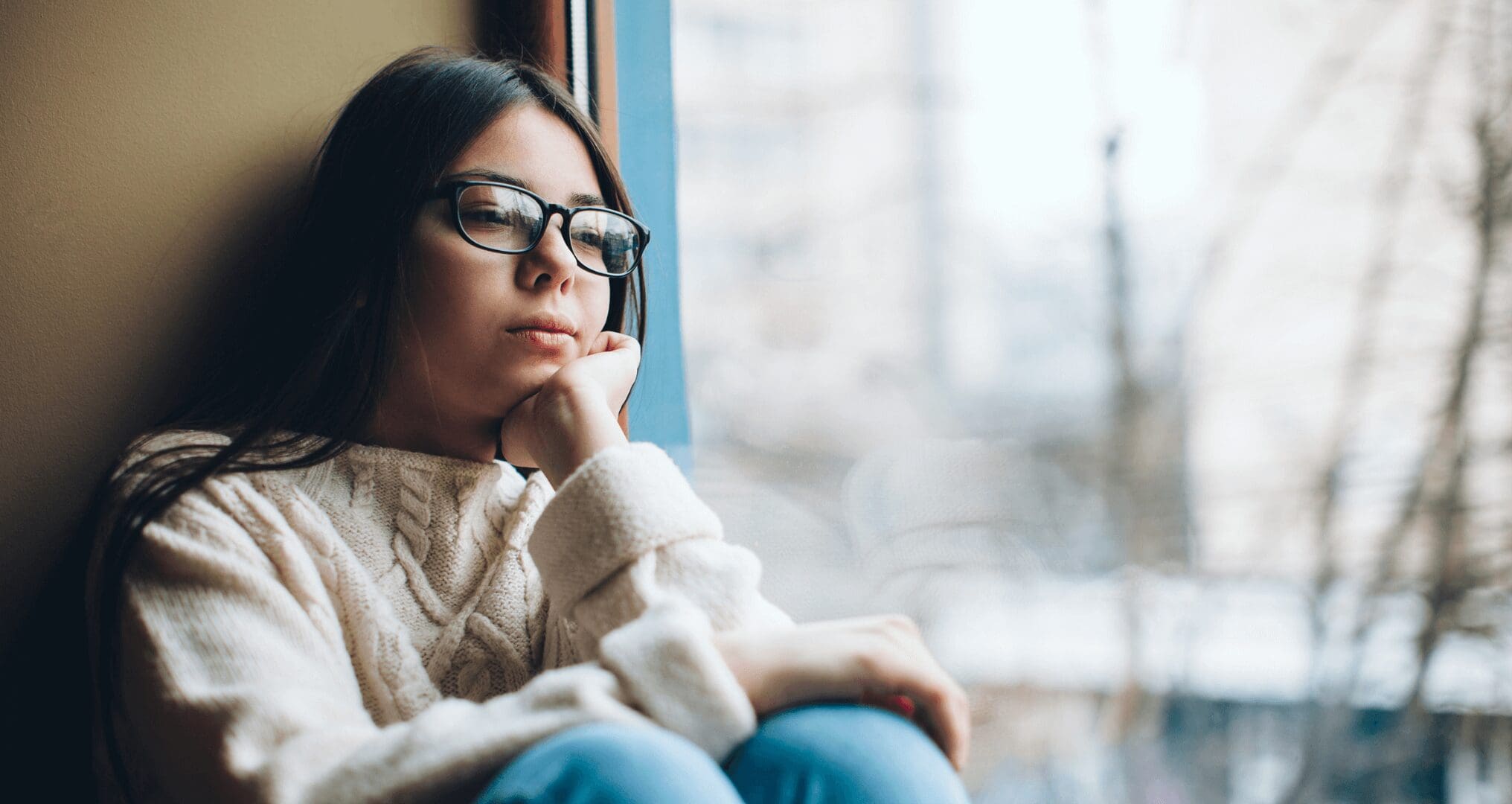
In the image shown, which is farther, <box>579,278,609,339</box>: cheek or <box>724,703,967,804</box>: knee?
<box>579,278,609,339</box>: cheek

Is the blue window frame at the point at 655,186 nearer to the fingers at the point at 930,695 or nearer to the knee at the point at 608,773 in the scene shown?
the fingers at the point at 930,695

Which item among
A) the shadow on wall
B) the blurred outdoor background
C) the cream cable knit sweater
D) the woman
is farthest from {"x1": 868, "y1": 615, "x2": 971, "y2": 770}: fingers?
the shadow on wall

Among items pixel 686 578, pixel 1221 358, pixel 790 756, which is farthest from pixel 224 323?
pixel 1221 358

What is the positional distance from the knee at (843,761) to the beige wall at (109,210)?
88 centimetres

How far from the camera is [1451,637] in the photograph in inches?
29.4

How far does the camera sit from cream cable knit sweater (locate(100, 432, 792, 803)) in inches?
26.7

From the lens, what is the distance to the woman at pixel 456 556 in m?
0.66

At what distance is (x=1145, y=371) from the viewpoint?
3.09 feet

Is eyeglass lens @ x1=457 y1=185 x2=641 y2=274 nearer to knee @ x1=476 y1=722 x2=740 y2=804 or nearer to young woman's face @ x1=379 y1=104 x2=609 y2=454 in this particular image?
young woman's face @ x1=379 y1=104 x2=609 y2=454

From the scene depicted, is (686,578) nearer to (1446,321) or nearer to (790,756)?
(790,756)

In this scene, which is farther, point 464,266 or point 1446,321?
point 464,266

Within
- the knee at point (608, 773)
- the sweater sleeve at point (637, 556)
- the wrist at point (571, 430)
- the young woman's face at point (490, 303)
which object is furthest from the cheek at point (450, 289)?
the knee at point (608, 773)

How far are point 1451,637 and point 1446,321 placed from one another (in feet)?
0.82

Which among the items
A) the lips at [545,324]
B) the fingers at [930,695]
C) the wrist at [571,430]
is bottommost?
the fingers at [930,695]
